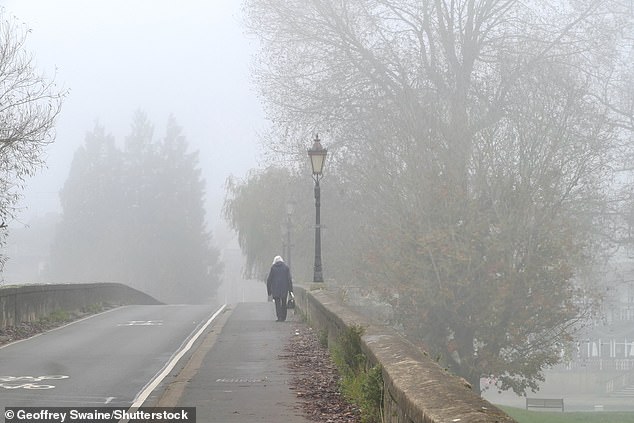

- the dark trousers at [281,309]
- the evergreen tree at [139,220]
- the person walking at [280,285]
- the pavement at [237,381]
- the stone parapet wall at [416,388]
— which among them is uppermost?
the evergreen tree at [139,220]

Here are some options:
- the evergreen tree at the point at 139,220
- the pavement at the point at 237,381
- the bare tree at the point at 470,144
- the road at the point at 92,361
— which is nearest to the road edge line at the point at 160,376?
the road at the point at 92,361

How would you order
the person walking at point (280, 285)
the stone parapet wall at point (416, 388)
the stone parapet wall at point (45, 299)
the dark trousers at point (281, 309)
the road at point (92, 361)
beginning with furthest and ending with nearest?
the dark trousers at point (281, 309) → the person walking at point (280, 285) → the stone parapet wall at point (45, 299) → the road at point (92, 361) → the stone parapet wall at point (416, 388)

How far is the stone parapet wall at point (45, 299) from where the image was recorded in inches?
969

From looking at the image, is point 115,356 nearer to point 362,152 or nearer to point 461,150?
point 461,150

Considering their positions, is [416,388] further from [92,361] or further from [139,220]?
[139,220]

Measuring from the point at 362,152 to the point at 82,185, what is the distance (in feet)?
246

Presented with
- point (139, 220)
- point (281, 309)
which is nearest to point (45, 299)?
point (281, 309)

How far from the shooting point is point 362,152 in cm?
3472

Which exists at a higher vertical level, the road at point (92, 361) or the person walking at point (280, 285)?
the person walking at point (280, 285)

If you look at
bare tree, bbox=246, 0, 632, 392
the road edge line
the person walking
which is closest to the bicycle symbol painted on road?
the road edge line

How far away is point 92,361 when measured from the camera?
58.3ft

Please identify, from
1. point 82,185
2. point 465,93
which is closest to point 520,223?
point 465,93

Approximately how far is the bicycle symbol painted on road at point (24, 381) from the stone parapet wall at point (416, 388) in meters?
4.12

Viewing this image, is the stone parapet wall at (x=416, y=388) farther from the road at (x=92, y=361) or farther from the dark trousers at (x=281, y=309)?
the dark trousers at (x=281, y=309)
